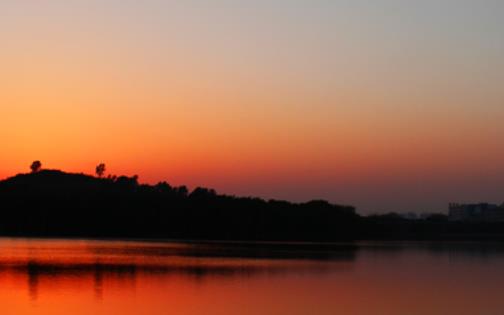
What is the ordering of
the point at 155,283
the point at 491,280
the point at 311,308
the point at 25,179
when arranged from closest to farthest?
1. the point at 311,308
2. the point at 155,283
3. the point at 491,280
4. the point at 25,179

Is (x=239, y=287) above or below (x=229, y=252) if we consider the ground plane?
below

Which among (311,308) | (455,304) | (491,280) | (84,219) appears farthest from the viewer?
(84,219)

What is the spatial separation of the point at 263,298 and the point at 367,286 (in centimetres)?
780

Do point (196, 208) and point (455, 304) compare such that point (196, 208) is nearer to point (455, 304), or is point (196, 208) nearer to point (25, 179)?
point (25, 179)

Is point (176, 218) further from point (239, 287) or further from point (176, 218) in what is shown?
point (239, 287)

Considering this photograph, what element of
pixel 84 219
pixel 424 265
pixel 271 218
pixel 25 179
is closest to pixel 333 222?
pixel 271 218

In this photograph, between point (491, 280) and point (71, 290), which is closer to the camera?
point (71, 290)

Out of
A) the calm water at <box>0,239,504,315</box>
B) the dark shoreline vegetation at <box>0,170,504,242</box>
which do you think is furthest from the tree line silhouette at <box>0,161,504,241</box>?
the calm water at <box>0,239,504,315</box>

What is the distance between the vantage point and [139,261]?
5322 centimetres

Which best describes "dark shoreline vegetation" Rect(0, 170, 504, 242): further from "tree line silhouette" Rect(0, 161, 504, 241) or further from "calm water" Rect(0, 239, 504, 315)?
"calm water" Rect(0, 239, 504, 315)

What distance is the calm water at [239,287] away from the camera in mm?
28188

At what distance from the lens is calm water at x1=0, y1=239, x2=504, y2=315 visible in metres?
28.2

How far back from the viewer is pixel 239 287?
3566 cm

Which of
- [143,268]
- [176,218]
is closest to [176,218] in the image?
[176,218]
